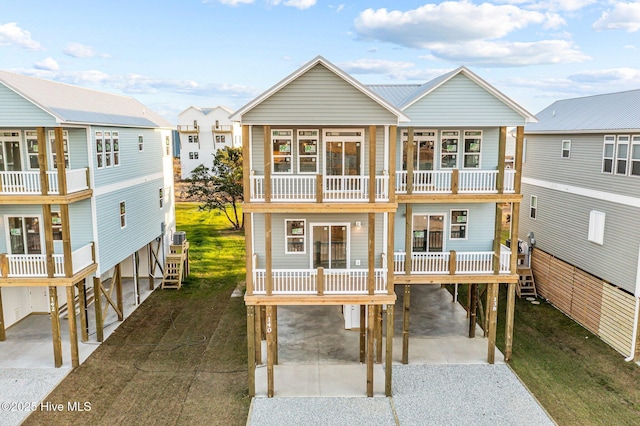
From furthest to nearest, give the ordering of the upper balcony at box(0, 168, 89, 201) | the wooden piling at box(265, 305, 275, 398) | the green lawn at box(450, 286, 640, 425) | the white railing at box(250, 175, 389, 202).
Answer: the upper balcony at box(0, 168, 89, 201)
the wooden piling at box(265, 305, 275, 398)
the white railing at box(250, 175, 389, 202)
the green lawn at box(450, 286, 640, 425)

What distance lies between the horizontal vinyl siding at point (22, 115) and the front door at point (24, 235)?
4.37m

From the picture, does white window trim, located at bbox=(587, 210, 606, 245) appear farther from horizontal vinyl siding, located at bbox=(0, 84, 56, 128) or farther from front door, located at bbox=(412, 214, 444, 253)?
horizontal vinyl siding, located at bbox=(0, 84, 56, 128)

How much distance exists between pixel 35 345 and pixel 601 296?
73.7 ft

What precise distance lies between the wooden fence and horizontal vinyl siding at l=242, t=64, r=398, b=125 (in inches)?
462

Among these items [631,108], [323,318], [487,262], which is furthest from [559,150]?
[323,318]

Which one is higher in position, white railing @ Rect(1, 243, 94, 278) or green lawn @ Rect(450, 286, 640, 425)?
white railing @ Rect(1, 243, 94, 278)

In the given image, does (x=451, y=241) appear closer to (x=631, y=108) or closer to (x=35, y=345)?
(x=631, y=108)

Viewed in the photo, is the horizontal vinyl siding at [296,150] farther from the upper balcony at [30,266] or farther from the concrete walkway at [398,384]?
the upper balcony at [30,266]

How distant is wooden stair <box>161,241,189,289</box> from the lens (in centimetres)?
2536

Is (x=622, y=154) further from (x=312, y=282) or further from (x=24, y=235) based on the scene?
(x=24, y=235)

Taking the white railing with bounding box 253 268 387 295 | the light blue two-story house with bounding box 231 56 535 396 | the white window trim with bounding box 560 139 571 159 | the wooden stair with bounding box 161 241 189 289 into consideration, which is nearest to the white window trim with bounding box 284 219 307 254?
the light blue two-story house with bounding box 231 56 535 396

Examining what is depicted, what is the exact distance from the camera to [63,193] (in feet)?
51.0

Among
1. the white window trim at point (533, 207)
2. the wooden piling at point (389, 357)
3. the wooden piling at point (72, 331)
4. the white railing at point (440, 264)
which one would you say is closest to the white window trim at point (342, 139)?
the white railing at point (440, 264)

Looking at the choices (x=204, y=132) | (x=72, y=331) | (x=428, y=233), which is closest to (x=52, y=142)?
(x=72, y=331)
